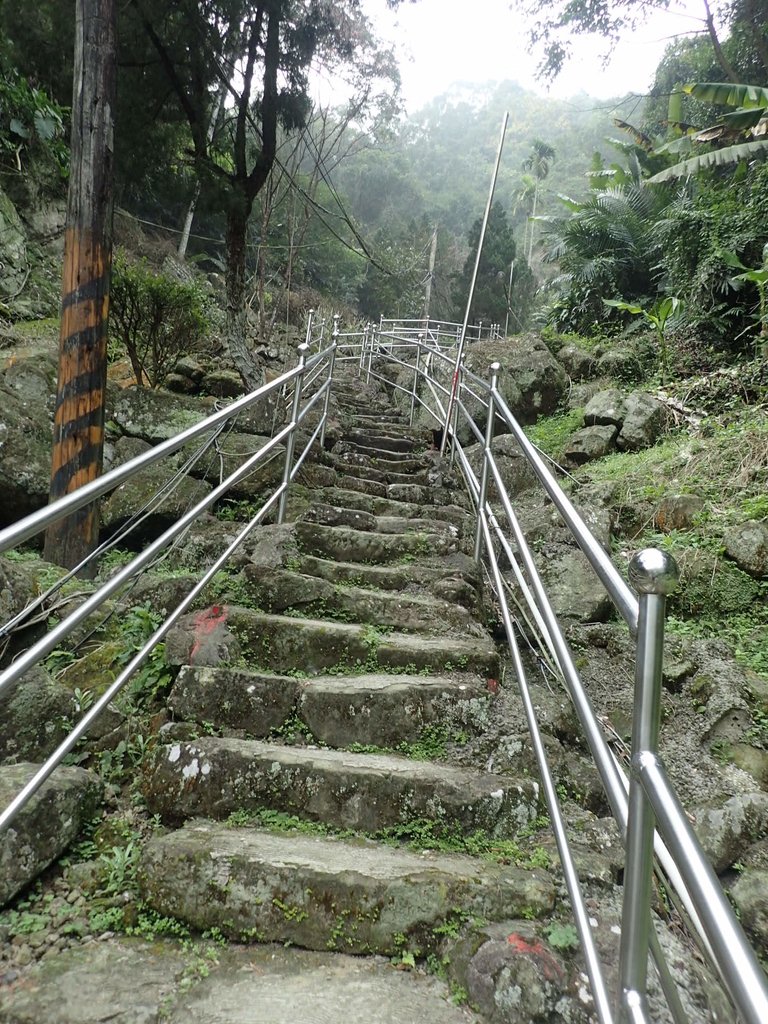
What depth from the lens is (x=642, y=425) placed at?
16.1ft

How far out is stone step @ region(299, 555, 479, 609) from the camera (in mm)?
2652

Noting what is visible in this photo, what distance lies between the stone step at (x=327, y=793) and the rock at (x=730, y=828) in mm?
742

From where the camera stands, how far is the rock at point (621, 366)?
6.41 metres

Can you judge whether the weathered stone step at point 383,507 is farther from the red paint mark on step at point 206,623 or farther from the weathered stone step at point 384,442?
the red paint mark on step at point 206,623

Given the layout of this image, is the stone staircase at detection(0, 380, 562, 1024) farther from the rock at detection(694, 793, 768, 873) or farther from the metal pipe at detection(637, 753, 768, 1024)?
the metal pipe at detection(637, 753, 768, 1024)

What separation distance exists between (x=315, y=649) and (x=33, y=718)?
3.28ft

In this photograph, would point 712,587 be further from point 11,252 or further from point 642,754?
point 11,252

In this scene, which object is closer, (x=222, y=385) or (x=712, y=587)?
(x=712, y=587)

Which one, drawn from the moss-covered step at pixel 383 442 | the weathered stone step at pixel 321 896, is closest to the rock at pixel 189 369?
the moss-covered step at pixel 383 442

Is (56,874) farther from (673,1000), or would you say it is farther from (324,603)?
(673,1000)

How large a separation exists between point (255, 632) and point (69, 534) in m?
2.21

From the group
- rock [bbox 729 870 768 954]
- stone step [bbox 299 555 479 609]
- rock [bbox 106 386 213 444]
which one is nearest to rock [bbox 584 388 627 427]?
stone step [bbox 299 555 479 609]

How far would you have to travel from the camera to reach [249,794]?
66.4 inches

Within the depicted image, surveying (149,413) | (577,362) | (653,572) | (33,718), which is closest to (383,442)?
(149,413)
